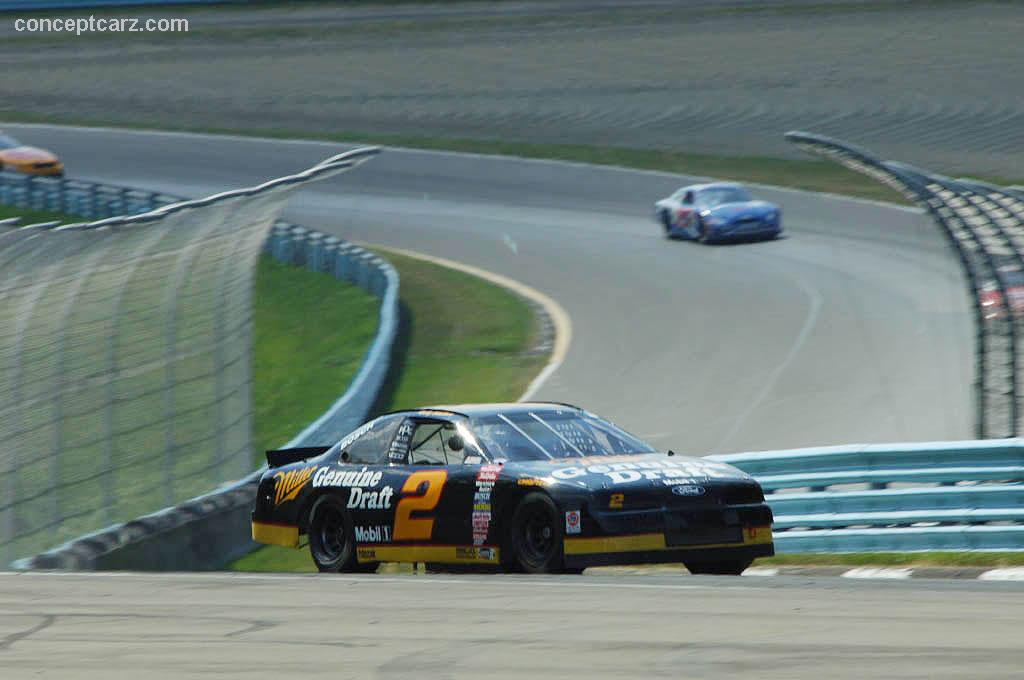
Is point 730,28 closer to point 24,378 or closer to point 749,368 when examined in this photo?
point 749,368

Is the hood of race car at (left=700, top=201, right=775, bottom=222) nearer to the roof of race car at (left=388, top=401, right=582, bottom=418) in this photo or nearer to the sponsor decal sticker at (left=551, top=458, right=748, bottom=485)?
the roof of race car at (left=388, top=401, right=582, bottom=418)

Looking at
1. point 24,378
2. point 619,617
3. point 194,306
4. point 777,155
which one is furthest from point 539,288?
point 619,617

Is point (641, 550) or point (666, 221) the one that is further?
point (666, 221)

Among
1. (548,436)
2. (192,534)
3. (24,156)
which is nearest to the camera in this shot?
(548,436)

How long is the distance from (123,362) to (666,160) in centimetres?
3083

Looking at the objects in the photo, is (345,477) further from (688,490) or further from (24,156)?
(24,156)

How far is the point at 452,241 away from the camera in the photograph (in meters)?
37.5

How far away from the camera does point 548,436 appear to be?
11789 mm

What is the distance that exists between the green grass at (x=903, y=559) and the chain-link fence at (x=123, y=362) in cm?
488

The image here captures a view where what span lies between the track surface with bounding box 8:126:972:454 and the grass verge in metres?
0.91

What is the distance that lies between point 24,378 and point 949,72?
3676 centimetres

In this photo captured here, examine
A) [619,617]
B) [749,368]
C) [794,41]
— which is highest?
[794,41]

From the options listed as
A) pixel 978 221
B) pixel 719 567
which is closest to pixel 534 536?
pixel 719 567

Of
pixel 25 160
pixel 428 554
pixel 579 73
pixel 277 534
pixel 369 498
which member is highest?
pixel 579 73
